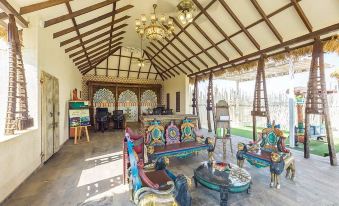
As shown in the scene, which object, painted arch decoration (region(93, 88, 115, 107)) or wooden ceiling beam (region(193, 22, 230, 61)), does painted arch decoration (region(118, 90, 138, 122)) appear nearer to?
painted arch decoration (region(93, 88, 115, 107))

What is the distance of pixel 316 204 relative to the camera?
2375 millimetres

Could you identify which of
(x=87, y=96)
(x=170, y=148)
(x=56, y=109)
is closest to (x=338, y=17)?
(x=170, y=148)

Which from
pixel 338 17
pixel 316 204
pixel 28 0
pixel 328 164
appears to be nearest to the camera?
pixel 316 204

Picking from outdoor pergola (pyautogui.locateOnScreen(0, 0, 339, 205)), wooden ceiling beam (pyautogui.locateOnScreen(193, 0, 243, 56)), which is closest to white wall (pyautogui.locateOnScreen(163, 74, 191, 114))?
outdoor pergola (pyautogui.locateOnScreen(0, 0, 339, 205))

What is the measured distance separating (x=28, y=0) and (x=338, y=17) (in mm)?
6289

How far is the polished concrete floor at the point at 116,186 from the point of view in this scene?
245 cm

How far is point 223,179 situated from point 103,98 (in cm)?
1005

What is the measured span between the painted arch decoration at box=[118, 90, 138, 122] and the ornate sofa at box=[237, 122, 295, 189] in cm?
928

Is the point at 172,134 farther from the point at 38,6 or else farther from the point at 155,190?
the point at 38,6

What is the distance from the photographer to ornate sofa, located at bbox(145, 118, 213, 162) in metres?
3.66

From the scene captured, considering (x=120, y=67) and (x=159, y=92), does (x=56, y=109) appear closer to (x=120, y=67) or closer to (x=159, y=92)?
(x=120, y=67)

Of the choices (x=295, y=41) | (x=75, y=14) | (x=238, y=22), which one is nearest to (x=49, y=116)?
(x=75, y=14)

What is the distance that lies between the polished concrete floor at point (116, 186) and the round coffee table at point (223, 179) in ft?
0.97

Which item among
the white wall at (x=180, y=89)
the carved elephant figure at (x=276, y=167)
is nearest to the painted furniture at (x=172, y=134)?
the carved elephant figure at (x=276, y=167)
